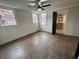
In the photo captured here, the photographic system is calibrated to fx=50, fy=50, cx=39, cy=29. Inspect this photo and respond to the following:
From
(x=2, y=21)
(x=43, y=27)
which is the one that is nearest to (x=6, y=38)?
(x=2, y=21)

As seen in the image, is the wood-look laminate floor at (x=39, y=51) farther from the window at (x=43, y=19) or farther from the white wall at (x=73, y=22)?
the window at (x=43, y=19)

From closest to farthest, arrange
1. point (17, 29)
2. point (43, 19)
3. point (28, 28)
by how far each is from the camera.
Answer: point (17, 29) < point (28, 28) < point (43, 19)

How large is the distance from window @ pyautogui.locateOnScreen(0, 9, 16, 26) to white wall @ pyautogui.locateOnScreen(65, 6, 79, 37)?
4263 mm

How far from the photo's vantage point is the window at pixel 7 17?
9.69 feet

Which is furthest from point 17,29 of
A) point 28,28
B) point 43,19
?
point 43,19

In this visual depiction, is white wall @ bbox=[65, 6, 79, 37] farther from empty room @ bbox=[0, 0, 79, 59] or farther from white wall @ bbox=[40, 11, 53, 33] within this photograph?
white wall @ bbox=[40, 11, 53, 33]

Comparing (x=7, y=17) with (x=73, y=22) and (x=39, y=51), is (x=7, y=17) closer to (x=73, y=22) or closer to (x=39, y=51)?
(x=39, y=51)

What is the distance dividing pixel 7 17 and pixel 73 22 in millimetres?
4701

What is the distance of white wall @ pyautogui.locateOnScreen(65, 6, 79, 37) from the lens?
3.66 meters

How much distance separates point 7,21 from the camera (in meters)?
3.22

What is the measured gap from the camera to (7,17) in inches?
127

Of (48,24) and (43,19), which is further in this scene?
(43,19)

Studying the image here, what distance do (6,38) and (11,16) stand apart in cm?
149

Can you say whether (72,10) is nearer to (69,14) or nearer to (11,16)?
(69,14)
